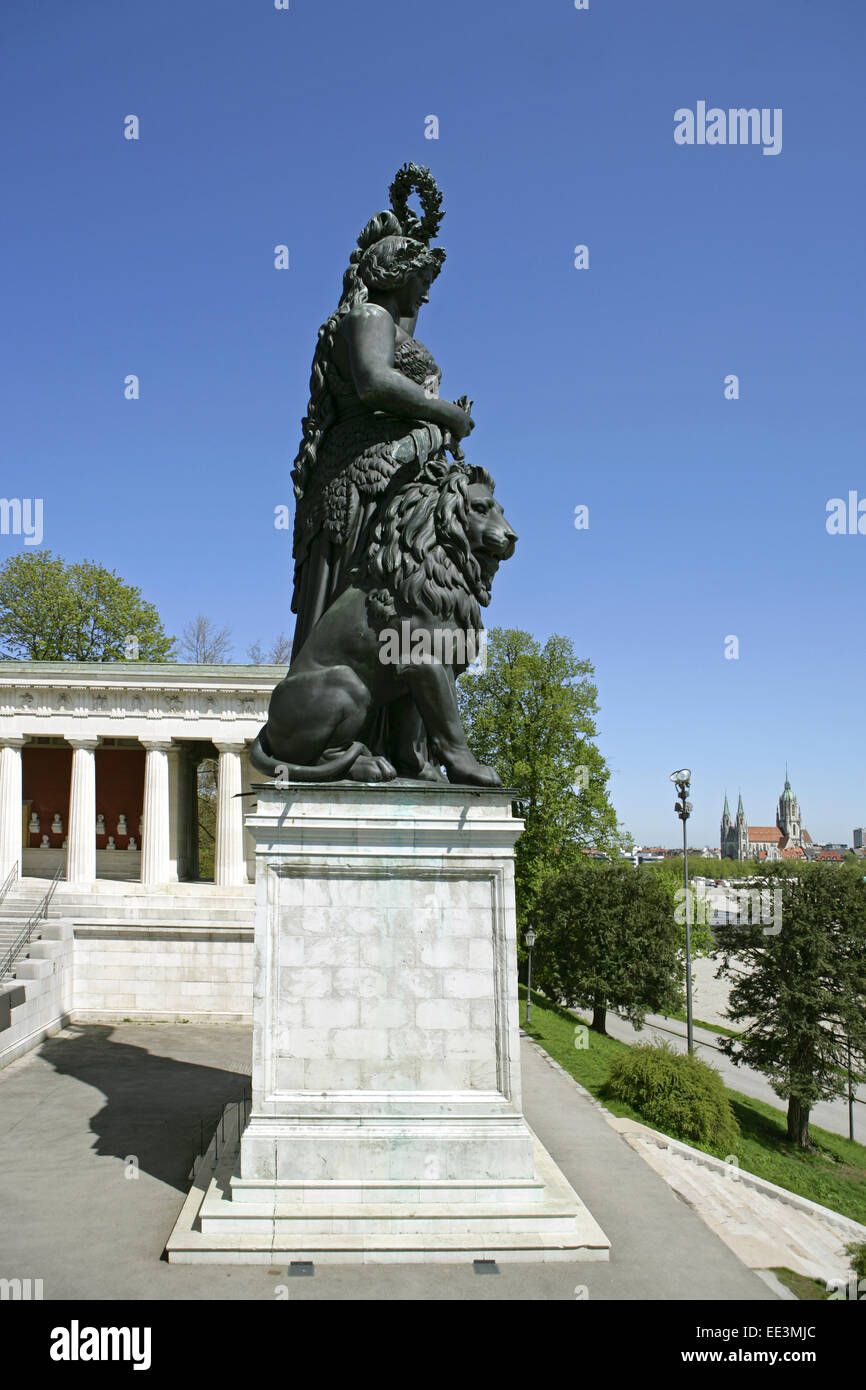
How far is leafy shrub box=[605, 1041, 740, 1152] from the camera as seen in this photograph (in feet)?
54.2

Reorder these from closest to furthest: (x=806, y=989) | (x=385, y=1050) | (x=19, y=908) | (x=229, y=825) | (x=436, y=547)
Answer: (x=385, y=1050) → (x=436, y=547) → (x=806, y=989) → (x=19, y=908) → (x=229, y=825)

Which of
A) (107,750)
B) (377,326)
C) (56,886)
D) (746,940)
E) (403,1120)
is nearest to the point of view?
(403,1120)

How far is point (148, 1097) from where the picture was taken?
49.6ft

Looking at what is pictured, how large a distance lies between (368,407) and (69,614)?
39024 millimetres

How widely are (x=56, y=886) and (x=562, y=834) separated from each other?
19.0 m

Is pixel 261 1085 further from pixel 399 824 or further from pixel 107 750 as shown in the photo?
pixel 107 750

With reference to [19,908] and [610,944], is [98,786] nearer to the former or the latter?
[19,908]

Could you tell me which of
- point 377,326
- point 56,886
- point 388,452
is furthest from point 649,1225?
point 56,886

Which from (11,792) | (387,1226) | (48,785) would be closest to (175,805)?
(48,785)

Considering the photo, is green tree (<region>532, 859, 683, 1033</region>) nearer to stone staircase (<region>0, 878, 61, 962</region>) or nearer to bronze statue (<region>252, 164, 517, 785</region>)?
stone staircase (<region>0, 878, 61, 962</region>)

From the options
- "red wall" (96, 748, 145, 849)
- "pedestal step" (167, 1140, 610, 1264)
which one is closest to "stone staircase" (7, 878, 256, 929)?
"red wall" (96, 748, 145, 849)

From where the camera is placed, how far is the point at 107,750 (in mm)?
37406

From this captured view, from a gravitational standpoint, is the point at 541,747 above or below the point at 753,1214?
above

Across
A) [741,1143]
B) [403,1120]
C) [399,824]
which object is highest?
[399,824]
